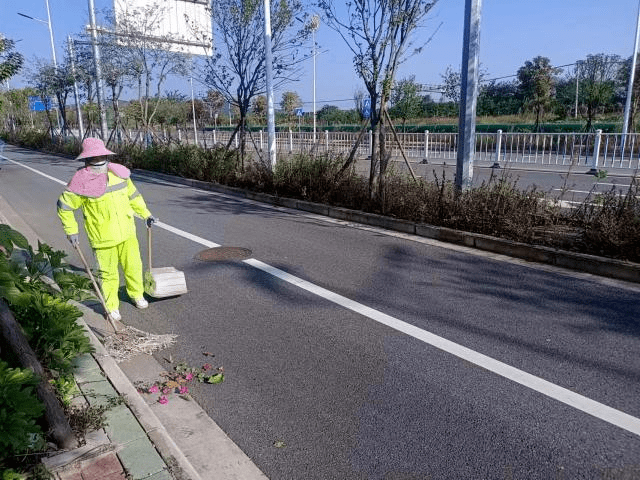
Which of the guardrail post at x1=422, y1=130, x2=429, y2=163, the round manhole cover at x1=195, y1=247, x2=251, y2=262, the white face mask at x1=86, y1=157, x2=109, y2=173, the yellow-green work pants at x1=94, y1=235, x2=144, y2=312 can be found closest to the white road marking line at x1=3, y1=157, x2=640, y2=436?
the round manhole cover at x1=195, y1=247, x2=251, y2=262

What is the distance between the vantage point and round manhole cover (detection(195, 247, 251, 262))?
6.90 meters

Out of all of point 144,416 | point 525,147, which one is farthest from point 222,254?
point 525,147

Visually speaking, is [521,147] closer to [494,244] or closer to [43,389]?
[494,244]

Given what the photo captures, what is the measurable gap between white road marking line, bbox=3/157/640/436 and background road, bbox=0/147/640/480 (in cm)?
2

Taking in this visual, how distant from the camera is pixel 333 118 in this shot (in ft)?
156

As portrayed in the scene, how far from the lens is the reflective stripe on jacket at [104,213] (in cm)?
448

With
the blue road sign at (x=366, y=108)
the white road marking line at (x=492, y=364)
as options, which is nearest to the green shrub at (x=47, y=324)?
the white road marking line at (x=492, y=364)

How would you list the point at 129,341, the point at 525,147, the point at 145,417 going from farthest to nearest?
the point at 525,147, the point at 129,341, the point at 145,417

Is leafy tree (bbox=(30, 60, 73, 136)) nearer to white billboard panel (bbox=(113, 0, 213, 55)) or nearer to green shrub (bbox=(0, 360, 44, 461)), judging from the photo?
white billboard panel (bbox=(113, 0, 213, 55))

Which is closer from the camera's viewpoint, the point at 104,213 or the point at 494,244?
the point at 104,213

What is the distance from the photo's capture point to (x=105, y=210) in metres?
4.57

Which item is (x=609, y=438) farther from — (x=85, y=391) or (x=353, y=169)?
(x=353, y=169)

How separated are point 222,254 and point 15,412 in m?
5.05

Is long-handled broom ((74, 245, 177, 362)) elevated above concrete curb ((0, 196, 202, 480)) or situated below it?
below
